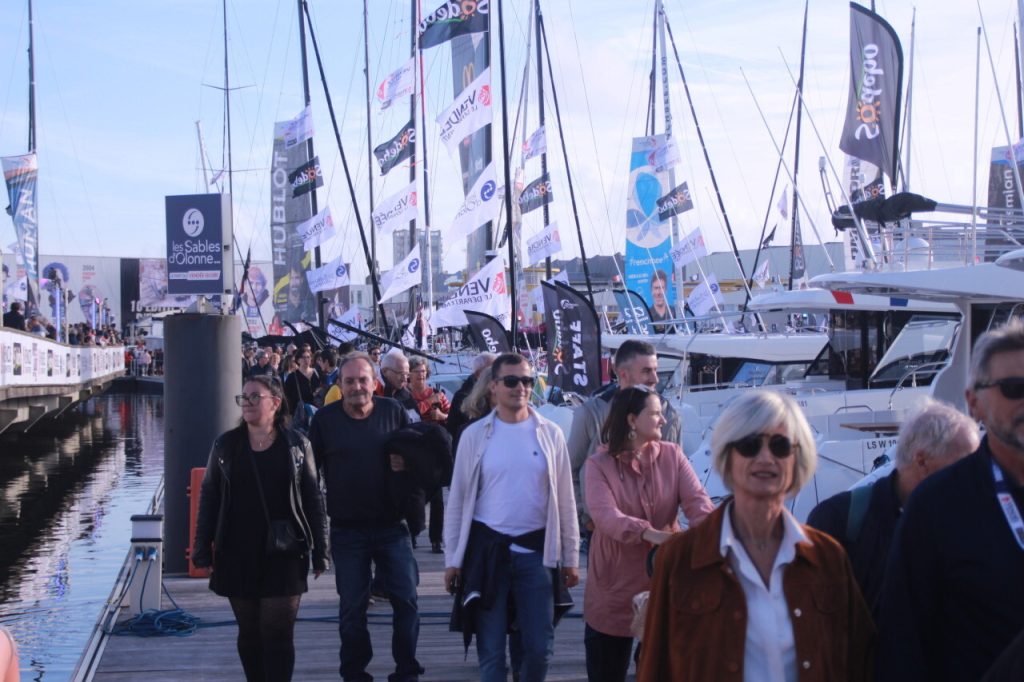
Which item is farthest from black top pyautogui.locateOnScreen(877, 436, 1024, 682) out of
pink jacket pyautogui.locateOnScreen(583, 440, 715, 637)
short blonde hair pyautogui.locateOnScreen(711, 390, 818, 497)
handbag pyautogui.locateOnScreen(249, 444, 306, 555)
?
handbag pyautogui.locateOnScreen(249, 444, 306, 555)

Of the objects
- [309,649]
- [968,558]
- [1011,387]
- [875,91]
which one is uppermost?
[875,91]

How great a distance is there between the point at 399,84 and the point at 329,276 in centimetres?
534

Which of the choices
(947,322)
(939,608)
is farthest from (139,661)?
(947,322)

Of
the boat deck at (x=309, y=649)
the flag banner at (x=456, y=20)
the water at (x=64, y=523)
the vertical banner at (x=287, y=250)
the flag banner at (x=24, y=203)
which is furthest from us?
the vertical banner at (x=287, y=250)

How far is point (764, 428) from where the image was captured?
3.17m

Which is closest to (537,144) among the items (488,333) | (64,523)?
Result: (488,333)

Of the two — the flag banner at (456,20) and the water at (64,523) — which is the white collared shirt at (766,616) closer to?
the water at (64,523)

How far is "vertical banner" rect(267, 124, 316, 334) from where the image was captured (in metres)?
33.3

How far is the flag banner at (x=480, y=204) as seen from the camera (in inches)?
854

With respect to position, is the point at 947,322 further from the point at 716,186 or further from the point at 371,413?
the point at 716,186

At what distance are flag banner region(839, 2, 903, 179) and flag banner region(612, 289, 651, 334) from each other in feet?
22.8

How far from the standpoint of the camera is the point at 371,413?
653 cm

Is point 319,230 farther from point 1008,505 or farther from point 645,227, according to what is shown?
point 1008,505

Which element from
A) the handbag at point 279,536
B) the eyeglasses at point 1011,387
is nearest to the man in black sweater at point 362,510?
the handbag at point 279,536
